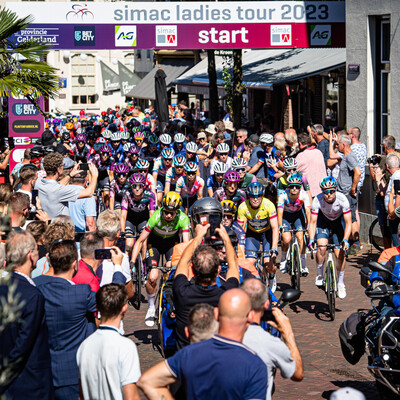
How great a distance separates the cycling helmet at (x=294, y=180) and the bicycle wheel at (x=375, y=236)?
121 inches

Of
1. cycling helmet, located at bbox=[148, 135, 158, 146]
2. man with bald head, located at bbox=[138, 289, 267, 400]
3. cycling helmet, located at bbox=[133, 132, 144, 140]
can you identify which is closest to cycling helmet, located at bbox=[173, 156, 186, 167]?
cycling helmet, located at bbox=[148, 135, 158, 146]

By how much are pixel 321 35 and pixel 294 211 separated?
→ 1006 cm

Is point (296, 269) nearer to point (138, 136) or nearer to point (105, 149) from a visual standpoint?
point (105, 149)

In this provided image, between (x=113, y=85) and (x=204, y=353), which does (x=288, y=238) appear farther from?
(x=113, y=85)

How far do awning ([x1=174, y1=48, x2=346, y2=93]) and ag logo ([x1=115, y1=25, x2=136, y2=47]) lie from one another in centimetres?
554

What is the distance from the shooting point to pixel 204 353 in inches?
176

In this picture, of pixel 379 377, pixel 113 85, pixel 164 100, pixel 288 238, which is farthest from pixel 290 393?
pixel 113 85

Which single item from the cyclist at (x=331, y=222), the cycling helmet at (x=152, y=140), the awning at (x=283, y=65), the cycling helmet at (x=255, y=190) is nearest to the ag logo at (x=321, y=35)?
the awning at (x=283, y=65)

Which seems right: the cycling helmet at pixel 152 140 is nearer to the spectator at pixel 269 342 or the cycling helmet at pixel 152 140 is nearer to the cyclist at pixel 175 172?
the cyclist at pixel 175 172

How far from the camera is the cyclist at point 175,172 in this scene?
1438 centimetres

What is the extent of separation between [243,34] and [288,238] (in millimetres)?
9918

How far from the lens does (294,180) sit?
12.8 m

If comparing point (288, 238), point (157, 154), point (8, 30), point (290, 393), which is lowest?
point (290, 393)

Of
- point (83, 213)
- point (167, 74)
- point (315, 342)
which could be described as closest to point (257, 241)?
point (315, 342)
